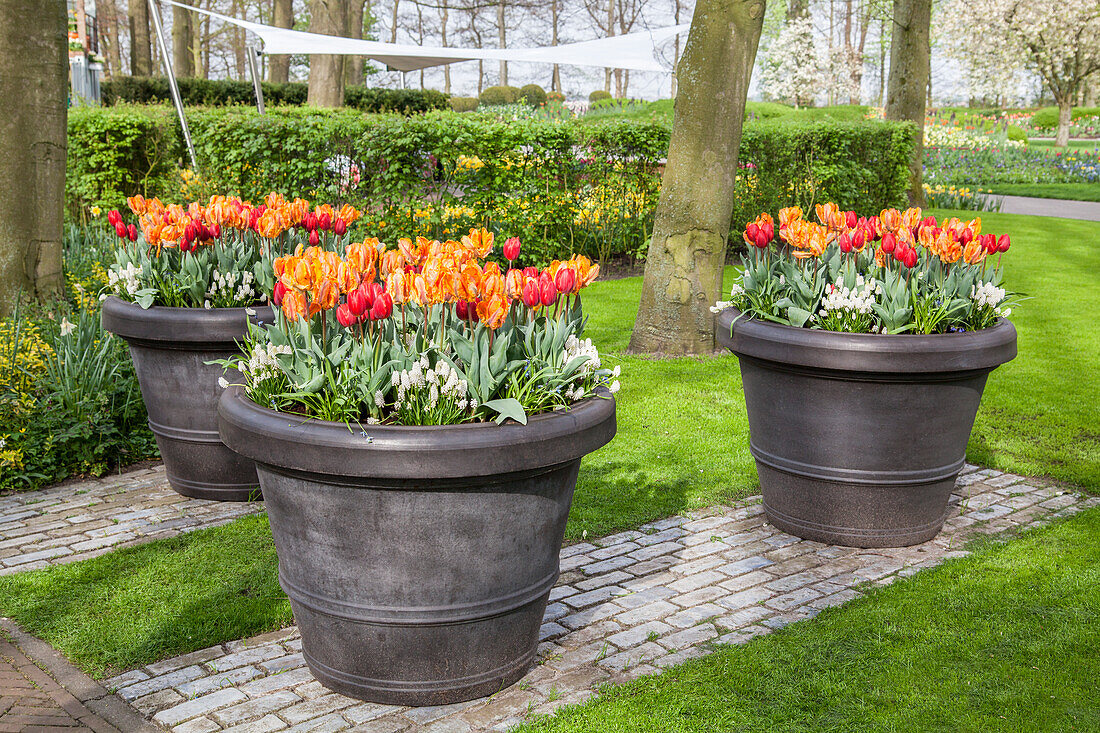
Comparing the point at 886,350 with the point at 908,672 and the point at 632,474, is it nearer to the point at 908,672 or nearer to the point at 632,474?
the point at 908,672

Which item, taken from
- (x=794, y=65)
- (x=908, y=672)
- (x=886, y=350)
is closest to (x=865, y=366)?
(x=886, y=350)

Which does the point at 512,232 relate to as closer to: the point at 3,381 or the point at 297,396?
Result: the point at 3,381

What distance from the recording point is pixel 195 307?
4.71 m

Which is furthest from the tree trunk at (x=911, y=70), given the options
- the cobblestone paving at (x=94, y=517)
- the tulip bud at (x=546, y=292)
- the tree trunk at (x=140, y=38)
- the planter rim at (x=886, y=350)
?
the tree trunk at (x=140, y=38)

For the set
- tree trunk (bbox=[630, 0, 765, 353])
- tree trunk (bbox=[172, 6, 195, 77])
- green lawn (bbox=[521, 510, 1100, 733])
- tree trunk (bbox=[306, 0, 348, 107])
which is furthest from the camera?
tree trunk (bbox=[172, 6, 195, 77])

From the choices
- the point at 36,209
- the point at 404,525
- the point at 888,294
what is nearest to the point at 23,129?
the point at 36,209

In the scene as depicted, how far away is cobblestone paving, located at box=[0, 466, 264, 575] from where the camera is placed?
171 inches

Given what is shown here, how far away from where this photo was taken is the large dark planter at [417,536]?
2703mm

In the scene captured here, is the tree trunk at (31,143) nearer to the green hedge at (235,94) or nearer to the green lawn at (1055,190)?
the green hedge at (235,94)

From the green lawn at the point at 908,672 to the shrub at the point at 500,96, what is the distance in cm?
4113

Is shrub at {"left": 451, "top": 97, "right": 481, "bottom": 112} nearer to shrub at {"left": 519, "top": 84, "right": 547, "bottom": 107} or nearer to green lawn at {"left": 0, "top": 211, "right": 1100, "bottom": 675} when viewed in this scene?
shrub at {"left": 519, "top": 84, "right": 547, "bottom": 107}

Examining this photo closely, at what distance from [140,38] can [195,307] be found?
28.2m

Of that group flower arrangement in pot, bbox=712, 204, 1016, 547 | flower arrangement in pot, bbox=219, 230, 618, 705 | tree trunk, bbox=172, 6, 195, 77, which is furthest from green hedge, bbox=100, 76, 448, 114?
flower arrangement in pot, bbox=219, 230, 618, 705

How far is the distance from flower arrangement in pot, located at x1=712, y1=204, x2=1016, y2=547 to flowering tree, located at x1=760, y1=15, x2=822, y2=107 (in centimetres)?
4532
